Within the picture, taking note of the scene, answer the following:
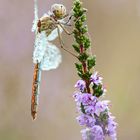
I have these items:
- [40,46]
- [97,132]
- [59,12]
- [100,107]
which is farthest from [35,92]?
[97,132]

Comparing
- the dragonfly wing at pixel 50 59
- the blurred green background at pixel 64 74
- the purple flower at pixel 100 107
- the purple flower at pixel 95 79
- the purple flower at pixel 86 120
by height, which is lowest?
the purple flower at pixel 86 120

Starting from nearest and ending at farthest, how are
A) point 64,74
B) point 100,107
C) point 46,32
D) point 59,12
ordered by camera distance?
1. point 100,107
2. point 59,12
3. point 46,32
4. point 64,74

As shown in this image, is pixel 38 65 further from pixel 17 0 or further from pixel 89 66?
pixel 17 0

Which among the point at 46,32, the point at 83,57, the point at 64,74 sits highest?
the point at 64,74

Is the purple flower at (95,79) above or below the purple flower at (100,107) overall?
above

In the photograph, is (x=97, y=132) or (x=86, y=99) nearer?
(x=97, y=132)

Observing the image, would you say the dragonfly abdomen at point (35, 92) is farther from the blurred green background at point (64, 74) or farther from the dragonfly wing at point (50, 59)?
the blurred green background at point (64, 74)

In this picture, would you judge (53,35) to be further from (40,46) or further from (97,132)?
(97,132)

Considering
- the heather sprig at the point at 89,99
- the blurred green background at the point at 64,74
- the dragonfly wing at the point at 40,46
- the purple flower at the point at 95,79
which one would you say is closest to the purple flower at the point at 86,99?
the heather sprig at the point at 89,99
